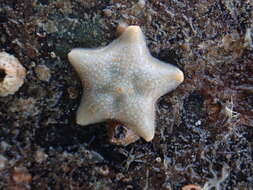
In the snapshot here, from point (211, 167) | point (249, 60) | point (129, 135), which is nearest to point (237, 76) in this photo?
point (249, 60)

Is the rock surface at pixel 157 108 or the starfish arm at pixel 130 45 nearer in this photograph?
the starfish arm at pixel 130 45

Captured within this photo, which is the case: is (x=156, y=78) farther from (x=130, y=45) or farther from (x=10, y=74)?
(x=10, y=74)

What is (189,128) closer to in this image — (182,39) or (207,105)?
(207,105)

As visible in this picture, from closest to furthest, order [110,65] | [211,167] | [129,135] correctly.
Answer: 1. [110,65]
2. [129,135]
3. [211,167]

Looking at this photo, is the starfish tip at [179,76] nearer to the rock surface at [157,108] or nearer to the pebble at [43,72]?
the rock surface at [157,108]

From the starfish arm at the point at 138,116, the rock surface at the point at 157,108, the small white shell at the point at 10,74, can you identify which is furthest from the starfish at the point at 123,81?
the small white shell at the point at 10,74

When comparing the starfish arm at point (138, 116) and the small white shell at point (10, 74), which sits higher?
the small white shell at point (10, 74)

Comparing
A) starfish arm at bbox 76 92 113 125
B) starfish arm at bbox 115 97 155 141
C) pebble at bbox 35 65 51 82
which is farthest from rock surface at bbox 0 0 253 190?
starfish arm at bbox 115 97 155 141
